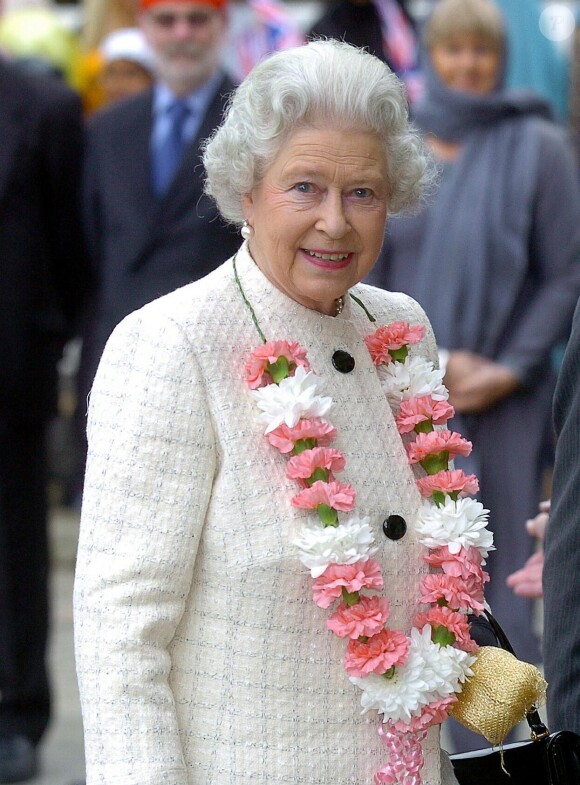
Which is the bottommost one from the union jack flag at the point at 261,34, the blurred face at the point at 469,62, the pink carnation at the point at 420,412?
the pink carnation at the point at 420,412

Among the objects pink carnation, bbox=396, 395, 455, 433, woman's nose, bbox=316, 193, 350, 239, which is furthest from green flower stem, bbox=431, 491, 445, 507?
woman's nose, bbox=316, 193, 350, 239

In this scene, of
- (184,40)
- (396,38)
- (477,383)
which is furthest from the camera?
(396,38)

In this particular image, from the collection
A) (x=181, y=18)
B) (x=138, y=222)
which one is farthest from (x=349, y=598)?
(x=181, y=18)

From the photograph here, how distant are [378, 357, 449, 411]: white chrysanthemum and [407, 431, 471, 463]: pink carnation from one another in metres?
0.08

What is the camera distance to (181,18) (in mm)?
5090

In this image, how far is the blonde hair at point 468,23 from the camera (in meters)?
4.92

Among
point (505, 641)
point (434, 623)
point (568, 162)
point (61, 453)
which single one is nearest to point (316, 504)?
point (434, 623)

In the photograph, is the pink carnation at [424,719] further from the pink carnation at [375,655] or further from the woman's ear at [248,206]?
the woman's ear at [248,206]

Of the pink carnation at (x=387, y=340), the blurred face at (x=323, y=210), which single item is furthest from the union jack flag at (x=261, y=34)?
the blurred face at (x=323, y=210)

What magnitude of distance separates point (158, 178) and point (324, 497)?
2.71 meters

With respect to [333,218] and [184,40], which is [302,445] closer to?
[333,218]

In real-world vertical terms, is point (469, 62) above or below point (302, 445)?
above

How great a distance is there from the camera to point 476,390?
455 centimetres

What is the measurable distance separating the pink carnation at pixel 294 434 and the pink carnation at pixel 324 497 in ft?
0.25
